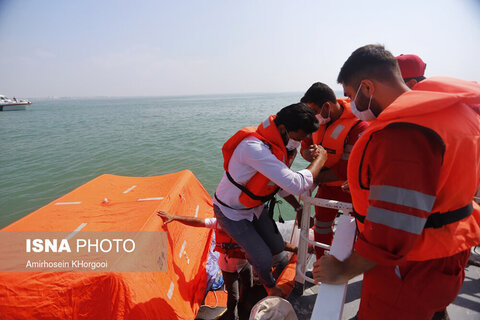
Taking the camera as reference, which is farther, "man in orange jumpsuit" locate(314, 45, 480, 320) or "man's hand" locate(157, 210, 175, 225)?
"man's hand" locate(157, 210, 175, 225)

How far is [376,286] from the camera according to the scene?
1062 millimetres

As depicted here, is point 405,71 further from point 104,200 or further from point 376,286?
point 104,200

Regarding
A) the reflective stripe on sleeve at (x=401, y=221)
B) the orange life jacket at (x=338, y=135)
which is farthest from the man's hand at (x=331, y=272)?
the orange life jacket at (x=338, y=135)

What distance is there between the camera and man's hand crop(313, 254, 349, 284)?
3.00 feet

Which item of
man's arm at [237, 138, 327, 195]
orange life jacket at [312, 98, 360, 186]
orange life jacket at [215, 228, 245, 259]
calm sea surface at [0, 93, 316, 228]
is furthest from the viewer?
calm sea surface at [0, 93, 316, 228]

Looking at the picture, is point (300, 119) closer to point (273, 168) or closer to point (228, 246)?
point (273, 168)

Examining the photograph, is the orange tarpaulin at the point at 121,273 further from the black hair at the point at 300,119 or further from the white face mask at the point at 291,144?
the black hair at the point at 300,119

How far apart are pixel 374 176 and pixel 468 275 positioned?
2650mm

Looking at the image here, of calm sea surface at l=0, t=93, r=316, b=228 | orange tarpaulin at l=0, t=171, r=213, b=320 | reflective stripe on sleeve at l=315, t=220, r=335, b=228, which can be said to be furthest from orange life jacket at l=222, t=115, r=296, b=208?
calm sea surface at l=0, t=93, r=316, b=228

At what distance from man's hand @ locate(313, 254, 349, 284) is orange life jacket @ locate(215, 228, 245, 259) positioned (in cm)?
151

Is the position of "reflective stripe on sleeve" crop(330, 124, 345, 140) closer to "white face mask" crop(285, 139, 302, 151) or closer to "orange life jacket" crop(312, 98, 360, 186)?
"orange life jacket" crop(312, 98, 360, 186)

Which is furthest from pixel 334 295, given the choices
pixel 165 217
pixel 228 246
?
pixel 165 217

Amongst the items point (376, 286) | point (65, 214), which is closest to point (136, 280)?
point (65, 214)

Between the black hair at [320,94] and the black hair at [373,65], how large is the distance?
1.23 meters
